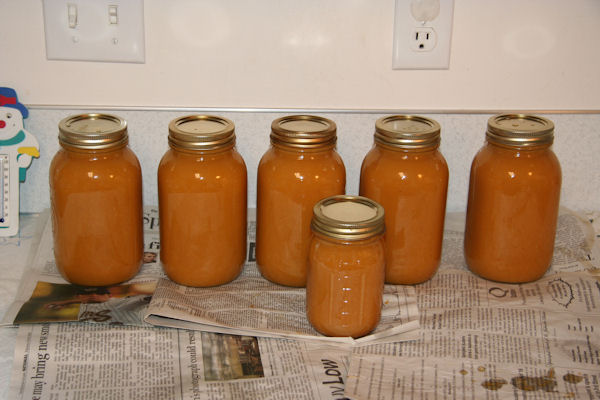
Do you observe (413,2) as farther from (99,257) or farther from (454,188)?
→ (99,257)

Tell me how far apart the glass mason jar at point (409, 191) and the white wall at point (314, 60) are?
14 cm

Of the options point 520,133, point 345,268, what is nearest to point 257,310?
point 345,268

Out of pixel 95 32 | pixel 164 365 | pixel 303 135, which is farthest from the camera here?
pixel 95 32

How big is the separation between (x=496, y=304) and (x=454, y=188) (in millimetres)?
280

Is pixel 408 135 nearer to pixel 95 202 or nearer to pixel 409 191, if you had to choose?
pixel 409 191

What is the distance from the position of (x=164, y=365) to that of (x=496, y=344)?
Answer: 1.21 ft

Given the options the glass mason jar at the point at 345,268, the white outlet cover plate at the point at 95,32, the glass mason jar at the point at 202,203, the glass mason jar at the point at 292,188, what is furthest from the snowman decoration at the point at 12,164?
the glass mason jar at the point at 345,268

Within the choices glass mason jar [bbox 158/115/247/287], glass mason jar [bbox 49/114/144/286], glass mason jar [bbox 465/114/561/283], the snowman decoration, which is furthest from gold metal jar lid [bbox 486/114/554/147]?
the snowman decoration

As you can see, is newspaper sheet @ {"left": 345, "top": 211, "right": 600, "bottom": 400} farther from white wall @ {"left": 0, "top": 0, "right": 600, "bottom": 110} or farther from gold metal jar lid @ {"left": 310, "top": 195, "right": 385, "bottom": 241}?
white wall @ {"left": 0, "top": 0, "right": 600, "bottom": 110}

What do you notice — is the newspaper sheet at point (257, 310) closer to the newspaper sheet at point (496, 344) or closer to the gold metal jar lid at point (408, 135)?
the newspaper sheet at point (496, 344)

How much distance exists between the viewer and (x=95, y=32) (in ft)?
3.32

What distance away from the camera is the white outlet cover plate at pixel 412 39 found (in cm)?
A: 103

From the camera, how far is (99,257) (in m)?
0.91

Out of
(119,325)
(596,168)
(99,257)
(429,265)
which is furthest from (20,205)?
(596,168)
